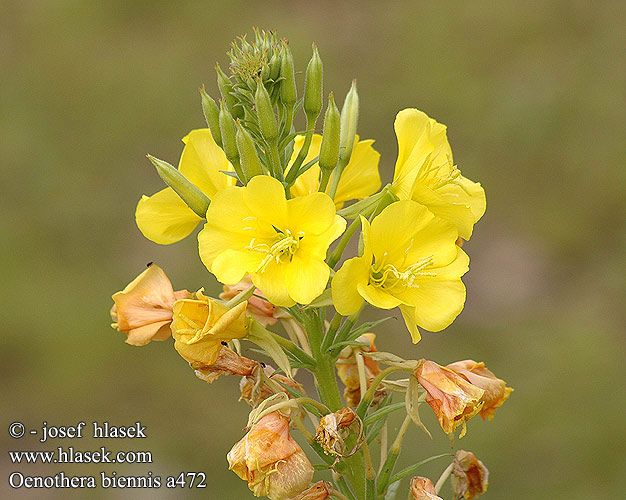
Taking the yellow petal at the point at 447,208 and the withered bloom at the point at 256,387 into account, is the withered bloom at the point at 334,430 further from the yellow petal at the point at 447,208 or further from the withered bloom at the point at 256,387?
the yellow petal at the point at 447,208

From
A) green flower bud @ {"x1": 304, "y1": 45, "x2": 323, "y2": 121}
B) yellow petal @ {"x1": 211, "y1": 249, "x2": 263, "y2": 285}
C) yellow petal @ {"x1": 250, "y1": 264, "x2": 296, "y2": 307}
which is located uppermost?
green flower bud @ {"x1": 304, "y1": 45, "x2": 323, "y2": 121}

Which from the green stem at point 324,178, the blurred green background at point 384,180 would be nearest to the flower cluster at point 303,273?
the green stem at point 324,178

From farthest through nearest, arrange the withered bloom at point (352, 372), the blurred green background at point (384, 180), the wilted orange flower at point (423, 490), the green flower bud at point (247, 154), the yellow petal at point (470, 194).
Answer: the blurred green background at point (384, 180) < the withered bloom at point (352, 372) < the yellow petal at point (470, 194) < the wilted orange flower at point (423, 490) < the green flower bud at point (247, 154)

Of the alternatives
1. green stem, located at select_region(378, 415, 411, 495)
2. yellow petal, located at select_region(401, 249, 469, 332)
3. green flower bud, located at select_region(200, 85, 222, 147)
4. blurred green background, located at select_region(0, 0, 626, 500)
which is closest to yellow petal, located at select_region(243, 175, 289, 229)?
green flower bud, located at select_region(200, 85, 222, 147)

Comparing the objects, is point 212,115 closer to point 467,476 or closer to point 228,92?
→ point 228,92

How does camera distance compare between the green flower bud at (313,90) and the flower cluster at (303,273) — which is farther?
the green flower bud at (313,90)

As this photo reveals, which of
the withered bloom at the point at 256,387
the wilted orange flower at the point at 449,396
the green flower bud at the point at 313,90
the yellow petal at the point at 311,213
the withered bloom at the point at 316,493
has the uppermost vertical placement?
the green flower bud at the point at 313,90

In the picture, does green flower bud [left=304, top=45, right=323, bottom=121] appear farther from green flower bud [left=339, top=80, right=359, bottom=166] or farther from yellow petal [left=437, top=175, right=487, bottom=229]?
yellow petal [left=437, top=175, right=487, bottom=229]

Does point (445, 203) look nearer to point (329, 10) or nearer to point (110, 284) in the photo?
point (110, 284)

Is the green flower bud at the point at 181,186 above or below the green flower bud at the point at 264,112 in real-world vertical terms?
below
